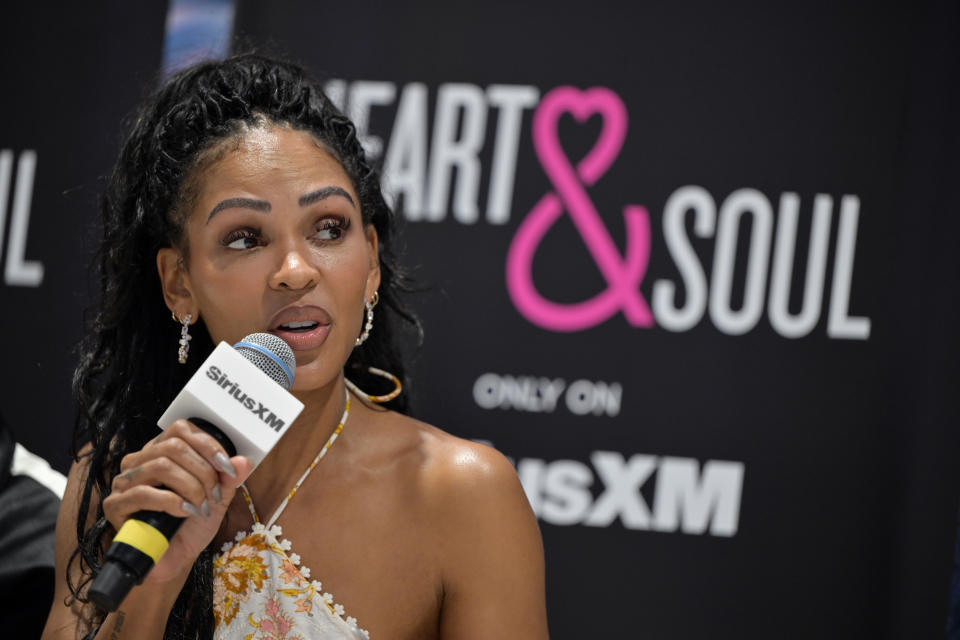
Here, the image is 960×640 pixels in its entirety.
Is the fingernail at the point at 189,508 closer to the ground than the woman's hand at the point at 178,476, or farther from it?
closer to the ground

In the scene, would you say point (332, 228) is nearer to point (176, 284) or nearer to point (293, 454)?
point (176, 284)

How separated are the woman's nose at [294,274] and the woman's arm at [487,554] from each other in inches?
16.7

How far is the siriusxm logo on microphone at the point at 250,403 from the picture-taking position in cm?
120

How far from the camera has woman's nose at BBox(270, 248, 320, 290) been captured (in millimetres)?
1587

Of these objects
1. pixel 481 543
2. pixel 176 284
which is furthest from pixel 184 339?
pixel 481 543

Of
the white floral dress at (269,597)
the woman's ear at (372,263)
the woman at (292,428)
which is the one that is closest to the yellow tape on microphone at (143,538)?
the woman at (292,428)

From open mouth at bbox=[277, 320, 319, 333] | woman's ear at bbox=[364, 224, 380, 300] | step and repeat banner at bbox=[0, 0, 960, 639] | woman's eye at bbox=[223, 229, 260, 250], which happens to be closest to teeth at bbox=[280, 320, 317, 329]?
open mouth at bbox=[277, 320, 319, 333]

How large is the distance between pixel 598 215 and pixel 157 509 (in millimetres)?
1719

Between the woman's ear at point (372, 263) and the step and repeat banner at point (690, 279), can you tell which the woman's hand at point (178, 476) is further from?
the step and repeat banner at point (690, 279)

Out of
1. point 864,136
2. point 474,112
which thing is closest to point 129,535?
point 474,112

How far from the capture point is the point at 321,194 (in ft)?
5.59

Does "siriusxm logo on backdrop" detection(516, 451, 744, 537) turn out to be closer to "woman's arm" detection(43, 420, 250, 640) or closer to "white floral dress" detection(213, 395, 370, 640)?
"white floral dress" detection(213, 395, 370, 640)

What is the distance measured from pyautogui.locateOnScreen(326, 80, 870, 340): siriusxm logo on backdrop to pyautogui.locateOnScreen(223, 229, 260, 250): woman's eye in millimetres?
1058

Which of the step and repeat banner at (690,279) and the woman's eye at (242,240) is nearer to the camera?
the woman's eye at (242,240)
